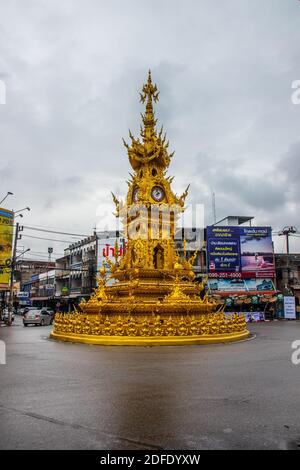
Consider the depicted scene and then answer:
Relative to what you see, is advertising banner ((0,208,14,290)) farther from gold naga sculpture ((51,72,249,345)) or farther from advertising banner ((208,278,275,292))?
advertising banner ((208,278,275,292))

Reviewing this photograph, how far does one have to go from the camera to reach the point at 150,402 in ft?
20.0

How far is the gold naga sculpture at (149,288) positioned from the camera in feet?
48.1

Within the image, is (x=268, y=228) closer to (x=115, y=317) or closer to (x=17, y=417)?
(x=115, y=317)

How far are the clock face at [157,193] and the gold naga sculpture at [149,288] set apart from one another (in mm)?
57

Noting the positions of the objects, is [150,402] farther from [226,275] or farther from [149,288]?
[226,275]

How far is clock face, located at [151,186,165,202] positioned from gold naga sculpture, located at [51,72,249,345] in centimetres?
6

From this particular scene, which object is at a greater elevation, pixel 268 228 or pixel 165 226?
pixel 268 228

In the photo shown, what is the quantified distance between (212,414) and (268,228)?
135 feet

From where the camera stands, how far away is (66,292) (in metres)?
56.2

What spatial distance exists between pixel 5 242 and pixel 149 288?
2240 cm

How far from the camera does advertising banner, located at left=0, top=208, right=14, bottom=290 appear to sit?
34562 mm

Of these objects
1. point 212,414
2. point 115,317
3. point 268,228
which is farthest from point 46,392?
point 268,228

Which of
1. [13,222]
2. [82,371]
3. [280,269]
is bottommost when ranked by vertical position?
[82,371]

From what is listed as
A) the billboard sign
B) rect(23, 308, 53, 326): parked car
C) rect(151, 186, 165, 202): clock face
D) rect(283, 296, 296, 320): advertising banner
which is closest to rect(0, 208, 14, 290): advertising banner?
rect(23, 308, 53, 326): parked car
